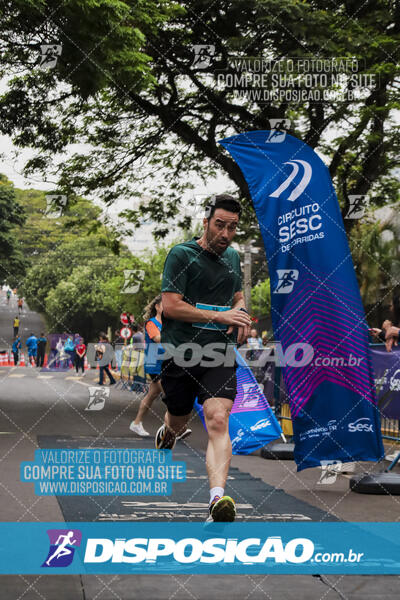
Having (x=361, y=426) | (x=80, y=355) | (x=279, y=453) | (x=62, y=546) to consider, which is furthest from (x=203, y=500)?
(x=80, y=355)

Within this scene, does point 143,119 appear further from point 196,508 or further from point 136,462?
point 196,508

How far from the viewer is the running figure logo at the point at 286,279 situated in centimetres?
646

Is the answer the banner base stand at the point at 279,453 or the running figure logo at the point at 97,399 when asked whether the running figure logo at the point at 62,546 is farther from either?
the running figure logo at the point at 97,399

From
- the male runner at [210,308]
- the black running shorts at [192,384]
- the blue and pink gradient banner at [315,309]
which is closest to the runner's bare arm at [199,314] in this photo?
the male runner at [210,308]

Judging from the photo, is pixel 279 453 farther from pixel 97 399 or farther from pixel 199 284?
pixel 97 399

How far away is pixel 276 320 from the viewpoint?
21.9 feet

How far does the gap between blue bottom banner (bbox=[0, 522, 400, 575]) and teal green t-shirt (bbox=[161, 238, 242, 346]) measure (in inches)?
41.8

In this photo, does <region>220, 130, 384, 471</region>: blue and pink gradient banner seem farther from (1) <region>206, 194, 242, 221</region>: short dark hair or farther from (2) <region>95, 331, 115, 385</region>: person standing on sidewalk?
(2) <region>95, 331, 115, 385</region>: person standing on sidewalk

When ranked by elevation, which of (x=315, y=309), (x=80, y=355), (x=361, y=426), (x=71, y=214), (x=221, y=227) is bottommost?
(x=80, y=355)

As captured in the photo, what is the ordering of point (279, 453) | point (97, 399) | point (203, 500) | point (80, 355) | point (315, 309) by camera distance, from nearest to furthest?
point (203, 500), point (315, 309), point (279, 453), point (97, 399), point (80, 355)

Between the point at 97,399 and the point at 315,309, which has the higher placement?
the point at 315,309

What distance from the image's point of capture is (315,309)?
6.41m

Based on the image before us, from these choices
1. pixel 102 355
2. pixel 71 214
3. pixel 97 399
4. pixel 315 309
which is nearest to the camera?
pixel 315 309

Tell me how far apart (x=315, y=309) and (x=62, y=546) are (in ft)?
10.1
